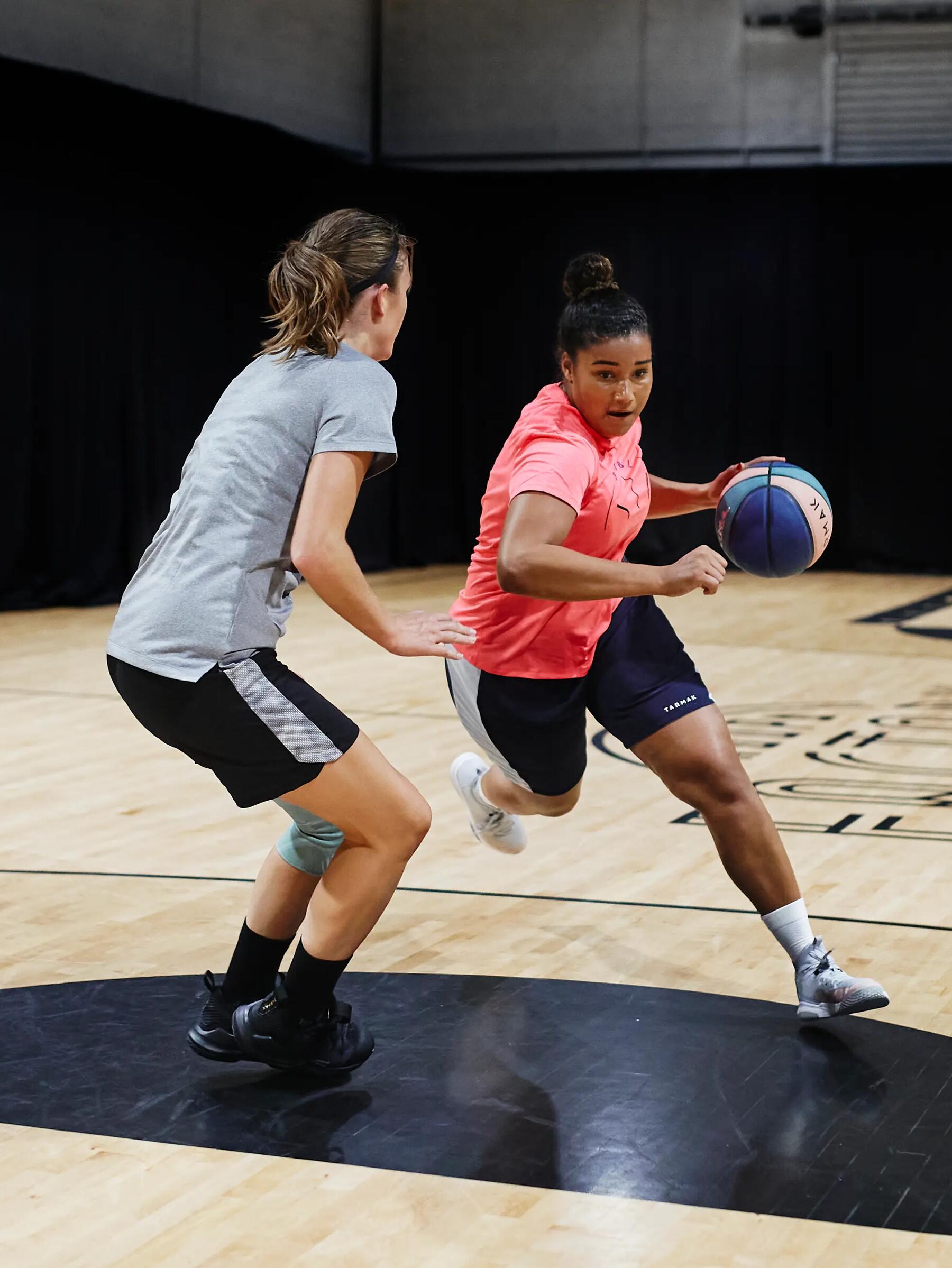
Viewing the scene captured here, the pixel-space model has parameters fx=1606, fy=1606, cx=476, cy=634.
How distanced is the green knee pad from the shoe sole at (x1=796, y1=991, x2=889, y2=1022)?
0.91 metres

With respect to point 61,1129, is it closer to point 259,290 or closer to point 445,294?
point 259,290

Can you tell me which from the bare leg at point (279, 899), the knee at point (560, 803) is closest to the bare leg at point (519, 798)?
the knee at point (560, 803)

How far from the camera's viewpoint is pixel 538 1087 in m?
2.57

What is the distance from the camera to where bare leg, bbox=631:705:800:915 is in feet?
9.29

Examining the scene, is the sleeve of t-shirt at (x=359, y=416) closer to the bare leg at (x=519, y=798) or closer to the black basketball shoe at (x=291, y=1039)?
the black basketball shoe at (x=291, y=1039)

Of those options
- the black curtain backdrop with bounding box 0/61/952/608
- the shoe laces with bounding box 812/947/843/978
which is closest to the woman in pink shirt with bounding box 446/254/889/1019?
the shoe laces with bounding box 812/947/843/978

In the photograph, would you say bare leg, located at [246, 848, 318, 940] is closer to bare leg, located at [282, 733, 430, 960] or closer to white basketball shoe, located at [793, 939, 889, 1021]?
bare leg, located at [282, 733, 430, 960]

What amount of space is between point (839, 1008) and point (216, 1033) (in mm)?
1072

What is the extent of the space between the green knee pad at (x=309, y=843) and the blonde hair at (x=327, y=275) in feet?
2.37

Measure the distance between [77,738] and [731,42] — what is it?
9.56 metres

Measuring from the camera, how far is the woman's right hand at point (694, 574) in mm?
2510

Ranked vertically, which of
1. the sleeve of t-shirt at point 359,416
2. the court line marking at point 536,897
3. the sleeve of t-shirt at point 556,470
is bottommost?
the court line marking at point 536,897

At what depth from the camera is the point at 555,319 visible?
1391 cm

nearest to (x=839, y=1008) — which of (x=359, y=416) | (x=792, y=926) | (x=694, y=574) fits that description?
(x=792, y=926)
